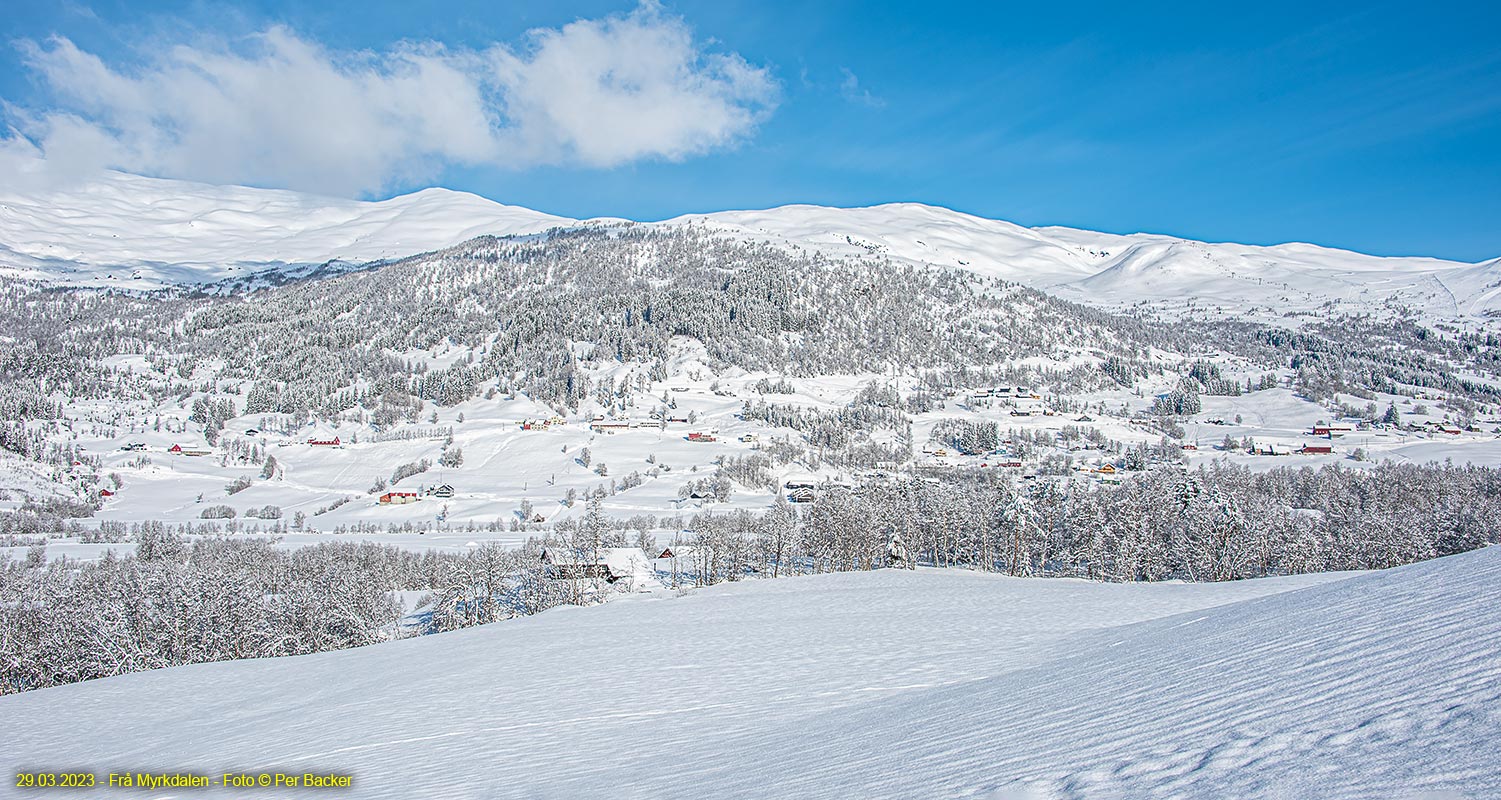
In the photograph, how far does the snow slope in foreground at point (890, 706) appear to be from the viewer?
410 centimetres

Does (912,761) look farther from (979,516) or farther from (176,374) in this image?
(176,374)

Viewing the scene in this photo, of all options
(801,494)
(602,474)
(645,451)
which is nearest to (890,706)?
(801,494)

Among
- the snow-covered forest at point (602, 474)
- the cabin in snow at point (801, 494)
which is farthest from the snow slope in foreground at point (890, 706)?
the cabin in snow at point (801, 494)

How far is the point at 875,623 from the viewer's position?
20531 mm

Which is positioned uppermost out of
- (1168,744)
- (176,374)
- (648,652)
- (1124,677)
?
(176,374)

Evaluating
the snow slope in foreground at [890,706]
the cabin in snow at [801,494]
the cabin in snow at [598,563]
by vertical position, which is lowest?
the cabin in snow at [598,563]

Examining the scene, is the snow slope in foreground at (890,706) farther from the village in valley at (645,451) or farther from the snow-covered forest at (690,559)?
the village in valley at (645,451)

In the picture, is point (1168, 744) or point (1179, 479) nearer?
point (1168, 744)

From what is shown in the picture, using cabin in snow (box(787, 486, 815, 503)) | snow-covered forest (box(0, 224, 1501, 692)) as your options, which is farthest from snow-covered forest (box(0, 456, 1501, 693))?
cabin in snow (box(787, 486, 815, 503))

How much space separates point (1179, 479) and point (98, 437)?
17824 cm

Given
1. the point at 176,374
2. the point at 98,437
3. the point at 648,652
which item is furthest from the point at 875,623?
the point at 176,374

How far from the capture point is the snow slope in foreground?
4102 millimetres

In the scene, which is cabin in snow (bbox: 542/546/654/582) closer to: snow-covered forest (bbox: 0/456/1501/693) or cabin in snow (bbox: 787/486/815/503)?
snow-covered forest (bbox: 0/456/1501/693)

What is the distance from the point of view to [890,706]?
9.55 m
